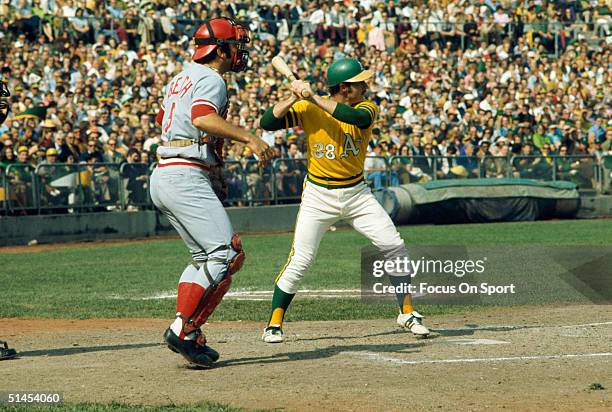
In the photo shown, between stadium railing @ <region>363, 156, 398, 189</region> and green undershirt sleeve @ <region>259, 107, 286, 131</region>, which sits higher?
green undershirt sleeve @ <region>259, 107, 286, 131</region>

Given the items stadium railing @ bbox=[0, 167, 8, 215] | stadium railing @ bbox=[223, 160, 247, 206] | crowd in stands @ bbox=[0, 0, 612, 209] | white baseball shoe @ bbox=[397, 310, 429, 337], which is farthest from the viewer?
stadium railing @ bbox=[223, 160, 247, 206]

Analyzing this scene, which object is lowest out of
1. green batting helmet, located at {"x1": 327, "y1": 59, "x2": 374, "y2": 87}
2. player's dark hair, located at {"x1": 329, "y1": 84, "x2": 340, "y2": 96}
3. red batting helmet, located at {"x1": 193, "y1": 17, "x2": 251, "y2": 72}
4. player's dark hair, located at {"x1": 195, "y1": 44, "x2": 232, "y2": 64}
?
player's dark hair, located at {"x1": 329, "y1": 84, "x2": 340, "y2": 96}

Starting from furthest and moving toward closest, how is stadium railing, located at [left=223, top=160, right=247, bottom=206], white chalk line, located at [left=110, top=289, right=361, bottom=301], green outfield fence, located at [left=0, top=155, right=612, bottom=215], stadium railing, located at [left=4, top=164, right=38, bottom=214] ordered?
1. stadium railing, located at [left=223, top=160, right=247, bottom=206]
2. green outfield fence, located at [left=0, top=155, right=612, bottom=215]
3. stadium railing, located at [left=4, top=164, right=38, bottom=214]
4. white chalk line, located at [left=110, top=289, right=361, bottom=301]

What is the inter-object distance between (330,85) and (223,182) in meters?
1.75

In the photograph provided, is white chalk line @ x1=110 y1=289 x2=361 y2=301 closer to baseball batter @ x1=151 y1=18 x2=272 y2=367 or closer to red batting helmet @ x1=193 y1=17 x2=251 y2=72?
baseball batter @ x1=151 y1=18 x2=272 y2=367

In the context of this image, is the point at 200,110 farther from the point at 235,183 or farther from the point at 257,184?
the point at 257,184

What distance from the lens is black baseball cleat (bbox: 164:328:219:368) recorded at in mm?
7227

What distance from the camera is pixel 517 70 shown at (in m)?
30.5

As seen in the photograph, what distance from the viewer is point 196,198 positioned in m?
7.29

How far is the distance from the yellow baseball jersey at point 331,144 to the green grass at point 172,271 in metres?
2.23

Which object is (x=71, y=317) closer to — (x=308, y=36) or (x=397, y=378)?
(x=397, y=378)

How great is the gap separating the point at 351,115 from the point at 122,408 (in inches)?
132

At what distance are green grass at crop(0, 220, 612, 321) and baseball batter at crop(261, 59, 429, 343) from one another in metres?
1.92

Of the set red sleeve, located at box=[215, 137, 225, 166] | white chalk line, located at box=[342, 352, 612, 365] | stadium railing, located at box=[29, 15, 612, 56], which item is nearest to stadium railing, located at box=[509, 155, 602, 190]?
stadium railing, located at box=[29, 15, 612, 56]
